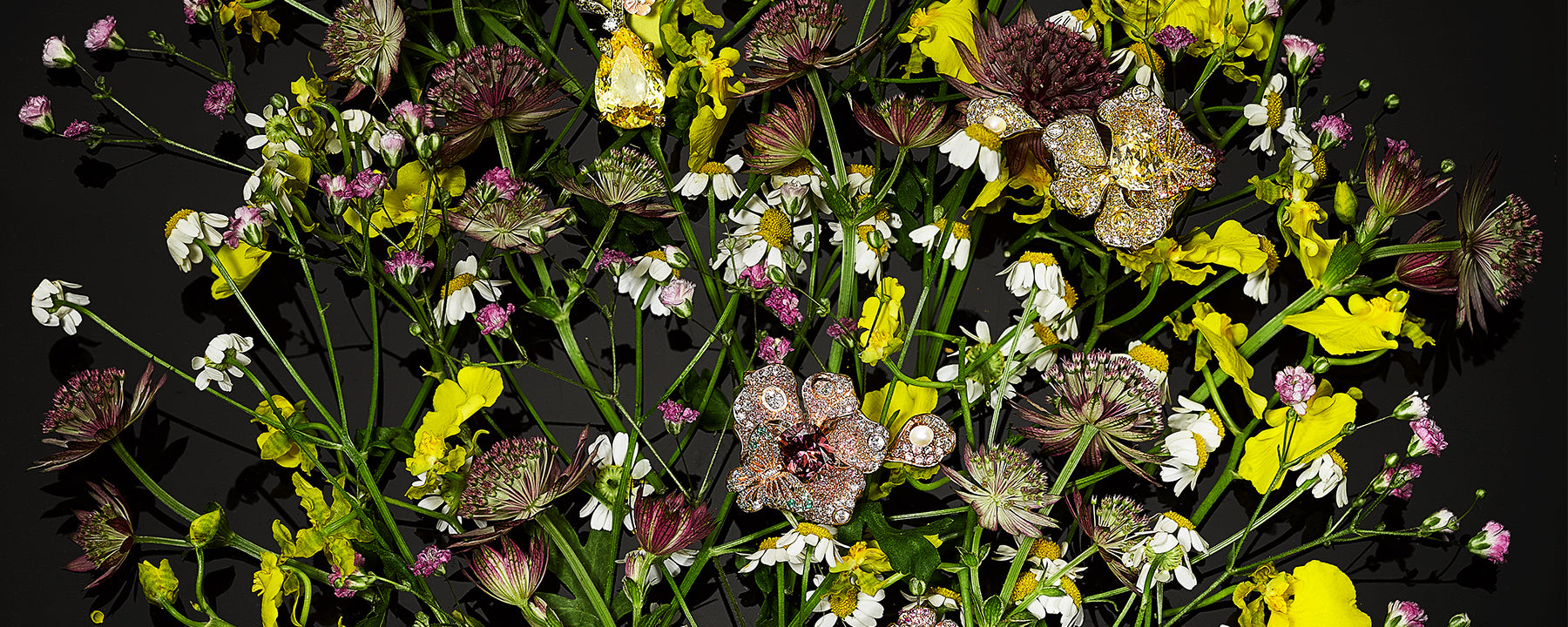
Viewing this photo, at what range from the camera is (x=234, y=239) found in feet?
1.99

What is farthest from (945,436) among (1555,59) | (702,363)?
(1555,59)

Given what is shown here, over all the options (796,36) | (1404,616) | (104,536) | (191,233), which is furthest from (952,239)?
(104,536)

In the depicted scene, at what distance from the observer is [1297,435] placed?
0.62m

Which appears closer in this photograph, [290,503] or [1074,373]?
[1074,373]

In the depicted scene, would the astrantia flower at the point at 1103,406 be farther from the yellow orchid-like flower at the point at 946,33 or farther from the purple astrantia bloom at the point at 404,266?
the purple astrantia bloom at the point at 404,266

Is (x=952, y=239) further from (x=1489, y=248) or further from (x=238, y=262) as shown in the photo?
(x=238, y=262)

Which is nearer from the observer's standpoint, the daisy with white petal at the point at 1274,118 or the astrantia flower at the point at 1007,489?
the astrantia flower at the point at 1007,489

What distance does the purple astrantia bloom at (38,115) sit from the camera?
0.65 m

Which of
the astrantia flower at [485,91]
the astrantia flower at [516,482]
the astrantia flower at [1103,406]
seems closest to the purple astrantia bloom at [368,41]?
the astrantia flower at [485,91]

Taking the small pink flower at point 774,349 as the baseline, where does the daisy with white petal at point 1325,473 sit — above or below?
below

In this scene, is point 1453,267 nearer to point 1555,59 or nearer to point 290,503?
point 1555,59

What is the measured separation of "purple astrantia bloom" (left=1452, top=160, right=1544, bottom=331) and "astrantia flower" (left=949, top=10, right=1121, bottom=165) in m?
0.25

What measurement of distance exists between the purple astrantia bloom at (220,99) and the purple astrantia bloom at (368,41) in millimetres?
78

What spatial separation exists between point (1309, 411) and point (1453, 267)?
0.13m
